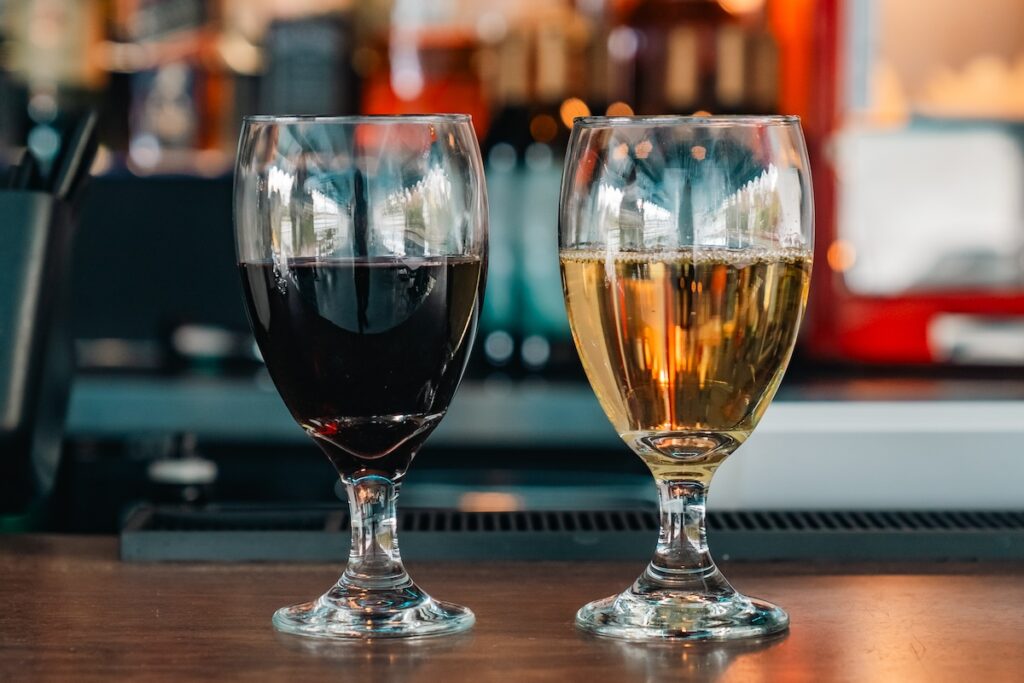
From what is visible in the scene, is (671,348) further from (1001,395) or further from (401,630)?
(1001,395)

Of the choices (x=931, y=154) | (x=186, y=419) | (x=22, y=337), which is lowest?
(x=186, y=419)

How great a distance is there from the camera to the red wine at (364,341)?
52 cm

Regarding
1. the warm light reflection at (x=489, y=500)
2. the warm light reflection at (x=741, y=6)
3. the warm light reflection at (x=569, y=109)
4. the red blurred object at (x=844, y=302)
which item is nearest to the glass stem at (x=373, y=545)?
the warm light reflection at (x=489, y=500)

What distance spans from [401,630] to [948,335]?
72.2 inches

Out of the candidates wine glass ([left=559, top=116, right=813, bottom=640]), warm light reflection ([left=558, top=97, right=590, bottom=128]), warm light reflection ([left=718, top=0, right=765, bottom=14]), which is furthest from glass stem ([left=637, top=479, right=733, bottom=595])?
warm light reflection ([left=718, top=0, right=765, bottom=14])

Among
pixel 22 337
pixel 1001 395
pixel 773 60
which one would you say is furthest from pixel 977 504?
pixel 773 60

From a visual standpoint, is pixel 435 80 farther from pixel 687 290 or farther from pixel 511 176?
pixel 687 290

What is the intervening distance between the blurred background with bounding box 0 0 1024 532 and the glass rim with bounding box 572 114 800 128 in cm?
124

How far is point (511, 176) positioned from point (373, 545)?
1526 millimetres

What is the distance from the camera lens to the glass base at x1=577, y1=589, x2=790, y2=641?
1.63ft

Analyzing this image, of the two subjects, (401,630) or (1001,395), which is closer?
(401,630)

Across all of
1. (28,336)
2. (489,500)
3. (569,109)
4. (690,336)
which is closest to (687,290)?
(690,336)

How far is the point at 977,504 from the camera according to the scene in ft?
2.67

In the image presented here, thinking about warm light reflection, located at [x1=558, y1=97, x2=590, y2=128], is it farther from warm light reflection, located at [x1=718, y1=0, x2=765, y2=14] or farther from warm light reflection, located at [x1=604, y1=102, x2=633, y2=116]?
warm light reflection, located at [x1=718, y1=0, x2=765, y2=14]
